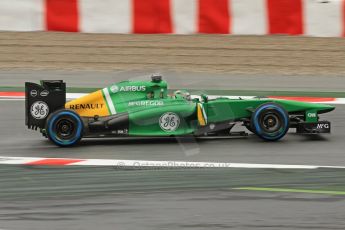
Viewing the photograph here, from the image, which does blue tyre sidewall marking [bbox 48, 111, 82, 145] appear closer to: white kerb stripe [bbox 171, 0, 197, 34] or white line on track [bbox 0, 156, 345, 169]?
white line on track [bbox 0, 156, 345, 169]

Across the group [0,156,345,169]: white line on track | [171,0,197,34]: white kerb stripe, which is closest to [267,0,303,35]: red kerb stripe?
[171,0,197,34]: white kerb stripe

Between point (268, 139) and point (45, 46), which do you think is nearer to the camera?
point (268, 139)

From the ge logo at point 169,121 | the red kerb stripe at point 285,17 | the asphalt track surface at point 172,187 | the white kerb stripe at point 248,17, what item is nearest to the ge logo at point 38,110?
the asphalt track surface at point 172,187

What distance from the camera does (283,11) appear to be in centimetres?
1402

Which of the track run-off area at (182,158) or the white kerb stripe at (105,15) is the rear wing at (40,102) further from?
the white kerb stripe at (105,15)

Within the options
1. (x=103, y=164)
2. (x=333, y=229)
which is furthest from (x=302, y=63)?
(x=333, y=229)

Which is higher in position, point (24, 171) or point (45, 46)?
point (45, 46)

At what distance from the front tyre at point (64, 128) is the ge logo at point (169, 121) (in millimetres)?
779

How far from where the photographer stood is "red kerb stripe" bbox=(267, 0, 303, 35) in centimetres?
1400

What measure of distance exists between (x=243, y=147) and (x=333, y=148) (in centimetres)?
88

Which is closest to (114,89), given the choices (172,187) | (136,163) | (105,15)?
(136,163)

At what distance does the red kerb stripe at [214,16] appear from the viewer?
1417cm

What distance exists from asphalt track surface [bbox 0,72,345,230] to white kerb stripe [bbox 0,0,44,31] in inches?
169

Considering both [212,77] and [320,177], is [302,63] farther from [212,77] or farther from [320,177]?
[320,177]
